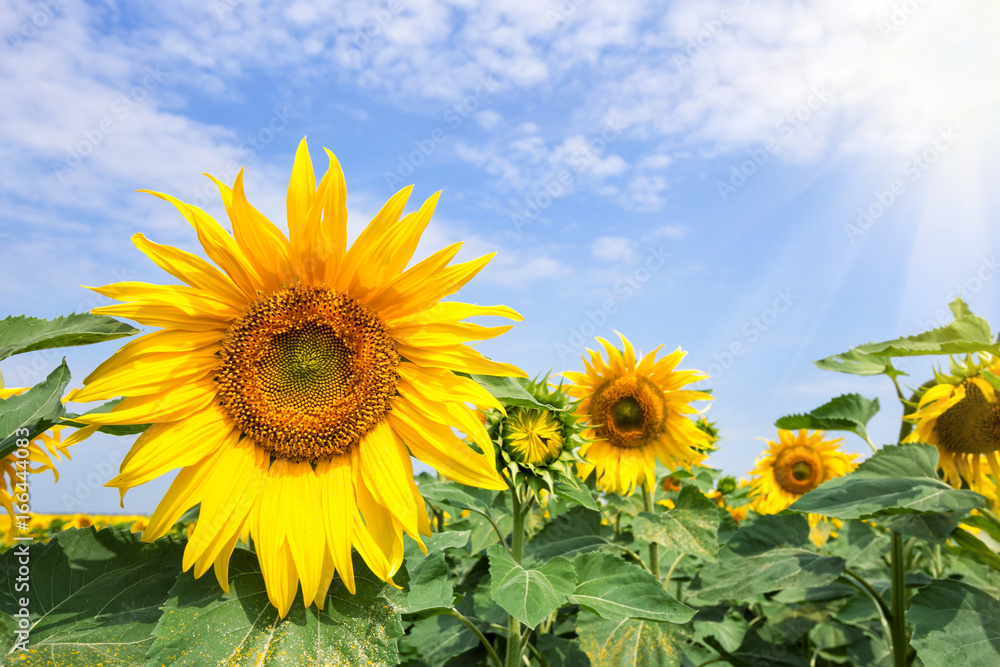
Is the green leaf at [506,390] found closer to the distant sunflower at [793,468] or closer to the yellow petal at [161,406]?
the yellow petal at [161,406]

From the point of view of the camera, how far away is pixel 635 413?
16.2ft

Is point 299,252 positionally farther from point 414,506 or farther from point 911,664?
point 911,664

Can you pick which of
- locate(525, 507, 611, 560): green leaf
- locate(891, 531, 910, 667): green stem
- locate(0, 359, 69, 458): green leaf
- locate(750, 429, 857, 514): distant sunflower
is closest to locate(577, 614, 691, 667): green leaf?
locate(525, 507, 611, 560): green leaf

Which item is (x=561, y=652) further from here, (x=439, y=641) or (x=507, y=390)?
(x=507, y=390)

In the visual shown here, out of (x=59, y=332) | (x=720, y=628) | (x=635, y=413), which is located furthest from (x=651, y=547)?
(x=59, y=332)

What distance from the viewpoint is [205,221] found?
6.09 ft

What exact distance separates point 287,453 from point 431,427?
451 mm

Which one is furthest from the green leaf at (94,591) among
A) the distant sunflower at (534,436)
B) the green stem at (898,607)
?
the green stem at (898,607)

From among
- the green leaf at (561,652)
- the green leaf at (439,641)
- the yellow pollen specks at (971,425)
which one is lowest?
the green leaf at (439,641)

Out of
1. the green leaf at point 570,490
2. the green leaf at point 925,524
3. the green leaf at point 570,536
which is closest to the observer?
the green leaf at point 570,490

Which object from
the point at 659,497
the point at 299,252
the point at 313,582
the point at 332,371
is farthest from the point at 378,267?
the point at 659,497

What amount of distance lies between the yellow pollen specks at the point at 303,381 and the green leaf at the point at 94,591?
484 mm

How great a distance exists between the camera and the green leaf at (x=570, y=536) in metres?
4.12

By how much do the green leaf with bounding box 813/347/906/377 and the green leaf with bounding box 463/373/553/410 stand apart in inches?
114
